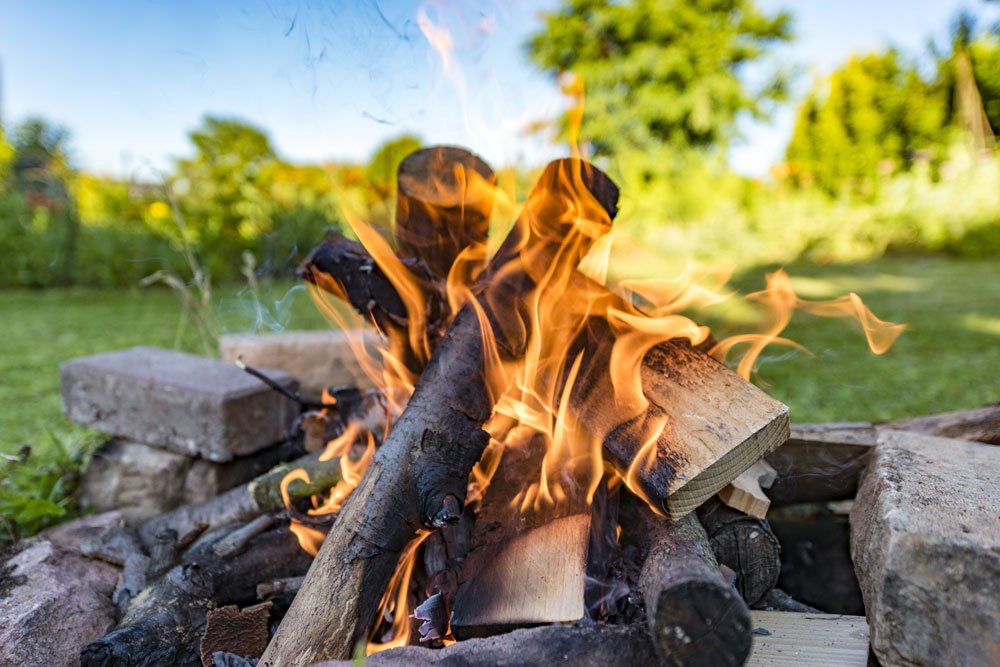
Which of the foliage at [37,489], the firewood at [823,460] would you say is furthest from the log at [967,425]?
the foliage at [37,489]

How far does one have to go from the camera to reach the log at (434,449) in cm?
132

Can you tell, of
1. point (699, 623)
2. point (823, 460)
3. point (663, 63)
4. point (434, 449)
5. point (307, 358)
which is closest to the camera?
point (699, 623)

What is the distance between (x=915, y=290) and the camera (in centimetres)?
839

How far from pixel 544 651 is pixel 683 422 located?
1.89 ft

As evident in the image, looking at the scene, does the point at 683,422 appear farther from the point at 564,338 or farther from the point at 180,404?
the point at 180,404

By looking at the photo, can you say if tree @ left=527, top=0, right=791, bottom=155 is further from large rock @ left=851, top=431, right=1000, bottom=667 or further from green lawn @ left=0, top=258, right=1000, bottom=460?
large rock @ left=851, top=431, right=1000, bottom=667

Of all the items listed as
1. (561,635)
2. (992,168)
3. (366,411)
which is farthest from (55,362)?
(992,168)

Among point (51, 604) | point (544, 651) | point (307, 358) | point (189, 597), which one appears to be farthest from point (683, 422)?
point (307, 358)

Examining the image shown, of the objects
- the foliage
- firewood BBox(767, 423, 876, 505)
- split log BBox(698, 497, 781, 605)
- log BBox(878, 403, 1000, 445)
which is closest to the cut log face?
split log BBox(698, 497, 781, 605)

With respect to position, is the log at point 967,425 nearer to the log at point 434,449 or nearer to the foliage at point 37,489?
the log at point 434,449

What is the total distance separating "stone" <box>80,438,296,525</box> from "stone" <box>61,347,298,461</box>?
0.07 m

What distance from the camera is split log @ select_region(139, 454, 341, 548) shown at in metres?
1.92

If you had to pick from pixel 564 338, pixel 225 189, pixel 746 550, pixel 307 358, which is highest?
pixel 225 189

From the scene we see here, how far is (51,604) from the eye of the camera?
5.21ft
